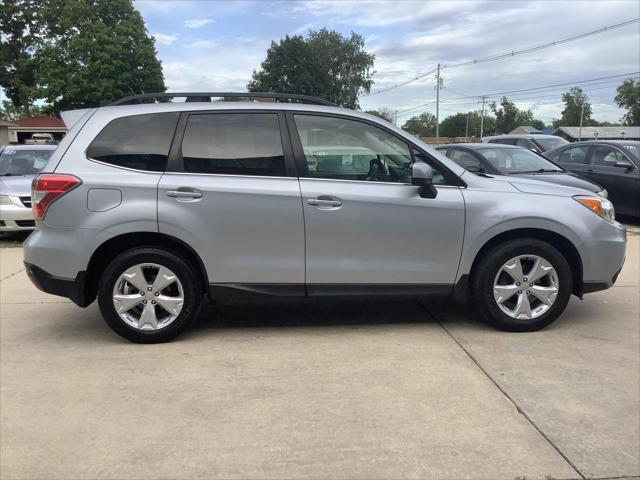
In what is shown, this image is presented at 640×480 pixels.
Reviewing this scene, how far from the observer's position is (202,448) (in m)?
2.96

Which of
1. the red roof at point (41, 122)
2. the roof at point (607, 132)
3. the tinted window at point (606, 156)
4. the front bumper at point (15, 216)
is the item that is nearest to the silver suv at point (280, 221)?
the front bumper at point (15, 216)

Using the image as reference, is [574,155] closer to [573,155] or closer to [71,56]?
[573,155]

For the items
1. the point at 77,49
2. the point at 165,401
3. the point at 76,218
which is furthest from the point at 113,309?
the point at 77,49

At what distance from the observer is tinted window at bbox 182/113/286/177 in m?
4.33

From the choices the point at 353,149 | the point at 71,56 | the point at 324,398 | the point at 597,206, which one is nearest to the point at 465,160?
the point at 597,206

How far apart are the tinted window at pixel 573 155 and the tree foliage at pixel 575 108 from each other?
11231 cm

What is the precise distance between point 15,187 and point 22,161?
5.24ft

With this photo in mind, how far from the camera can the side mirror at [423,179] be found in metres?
4.26

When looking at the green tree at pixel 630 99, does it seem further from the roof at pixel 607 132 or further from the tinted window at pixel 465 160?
the tinted window at pixel 465 160

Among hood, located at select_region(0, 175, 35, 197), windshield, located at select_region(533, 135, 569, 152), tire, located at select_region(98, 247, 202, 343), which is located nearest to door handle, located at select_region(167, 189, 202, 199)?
tire, located at select_region(98, 247, 202, 343)

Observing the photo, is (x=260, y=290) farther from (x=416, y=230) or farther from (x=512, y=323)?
(x=512, y=323)

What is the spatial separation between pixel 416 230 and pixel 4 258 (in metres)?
6.46

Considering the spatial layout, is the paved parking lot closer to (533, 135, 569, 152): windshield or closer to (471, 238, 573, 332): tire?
(471, 238, 573, 332): tire

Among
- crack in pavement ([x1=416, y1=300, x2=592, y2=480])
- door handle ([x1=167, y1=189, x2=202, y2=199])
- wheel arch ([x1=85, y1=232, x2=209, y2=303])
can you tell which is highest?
door handle ([x1=167, y1=189, x2=202, y2=199])
